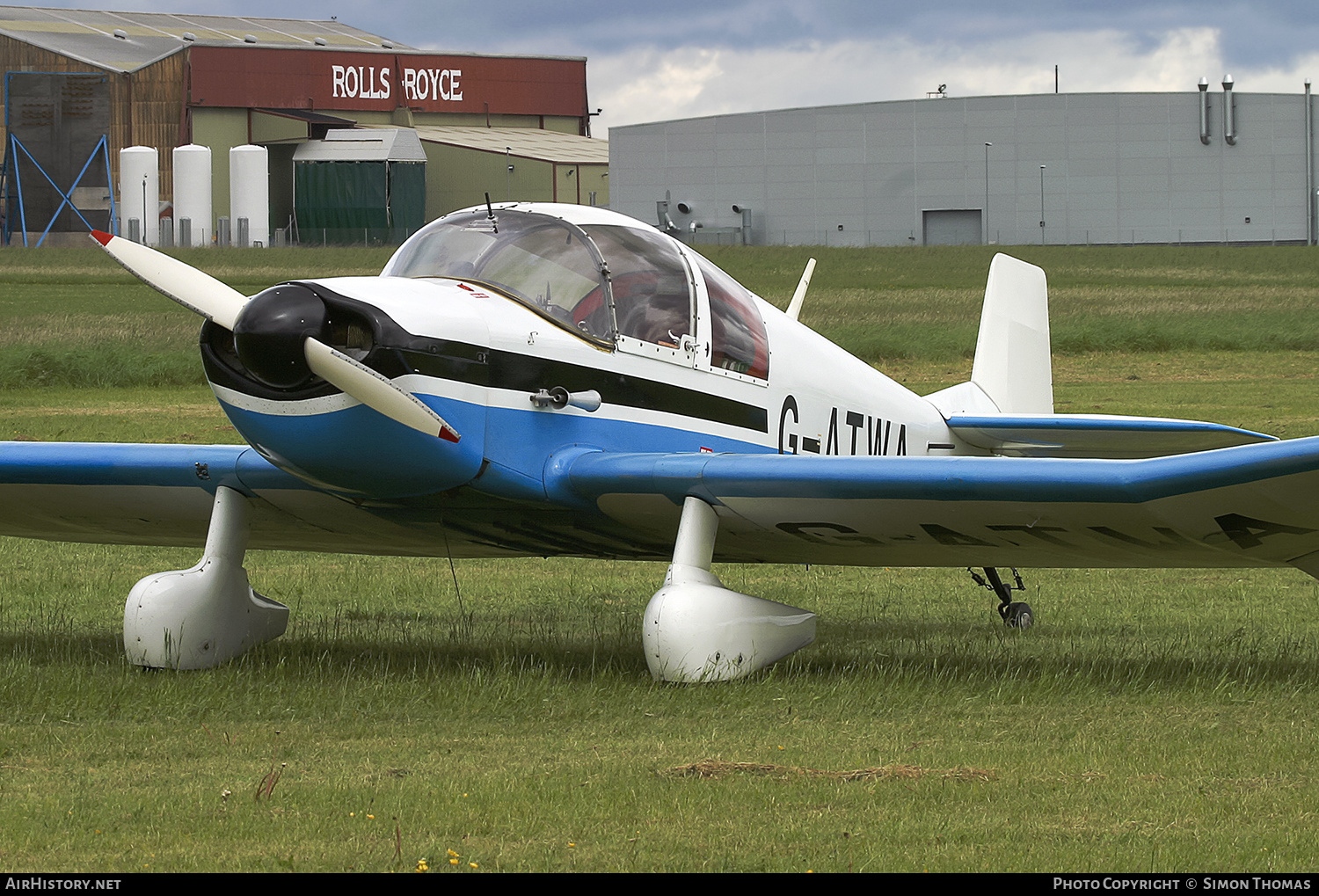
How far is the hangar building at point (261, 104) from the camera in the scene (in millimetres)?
76625

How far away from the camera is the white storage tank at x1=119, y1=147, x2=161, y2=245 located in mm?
74875

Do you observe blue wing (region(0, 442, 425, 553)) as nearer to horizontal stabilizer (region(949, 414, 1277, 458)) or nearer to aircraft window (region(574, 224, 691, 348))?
aircraft window (region(574, 224, 691, 348))

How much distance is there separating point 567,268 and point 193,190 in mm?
71376

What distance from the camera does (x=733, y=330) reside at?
899cm

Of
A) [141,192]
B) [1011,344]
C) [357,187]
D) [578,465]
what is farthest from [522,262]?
[141,192]

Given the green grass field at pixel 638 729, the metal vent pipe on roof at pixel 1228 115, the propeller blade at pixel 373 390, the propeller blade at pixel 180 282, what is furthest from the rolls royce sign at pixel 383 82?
the propeller blade at pixel 373 390

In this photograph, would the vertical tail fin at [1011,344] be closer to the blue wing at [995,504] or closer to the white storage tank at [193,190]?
the blue wing at [995,504]

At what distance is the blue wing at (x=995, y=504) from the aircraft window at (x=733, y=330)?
900 millimetres

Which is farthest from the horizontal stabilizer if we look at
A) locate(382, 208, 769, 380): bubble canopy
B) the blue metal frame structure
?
the blue metal frame structure

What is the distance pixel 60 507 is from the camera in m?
9.61

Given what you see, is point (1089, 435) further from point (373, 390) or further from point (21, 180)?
point (21, 180)

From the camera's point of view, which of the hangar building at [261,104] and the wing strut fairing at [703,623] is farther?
the hangar building at [261,104]
